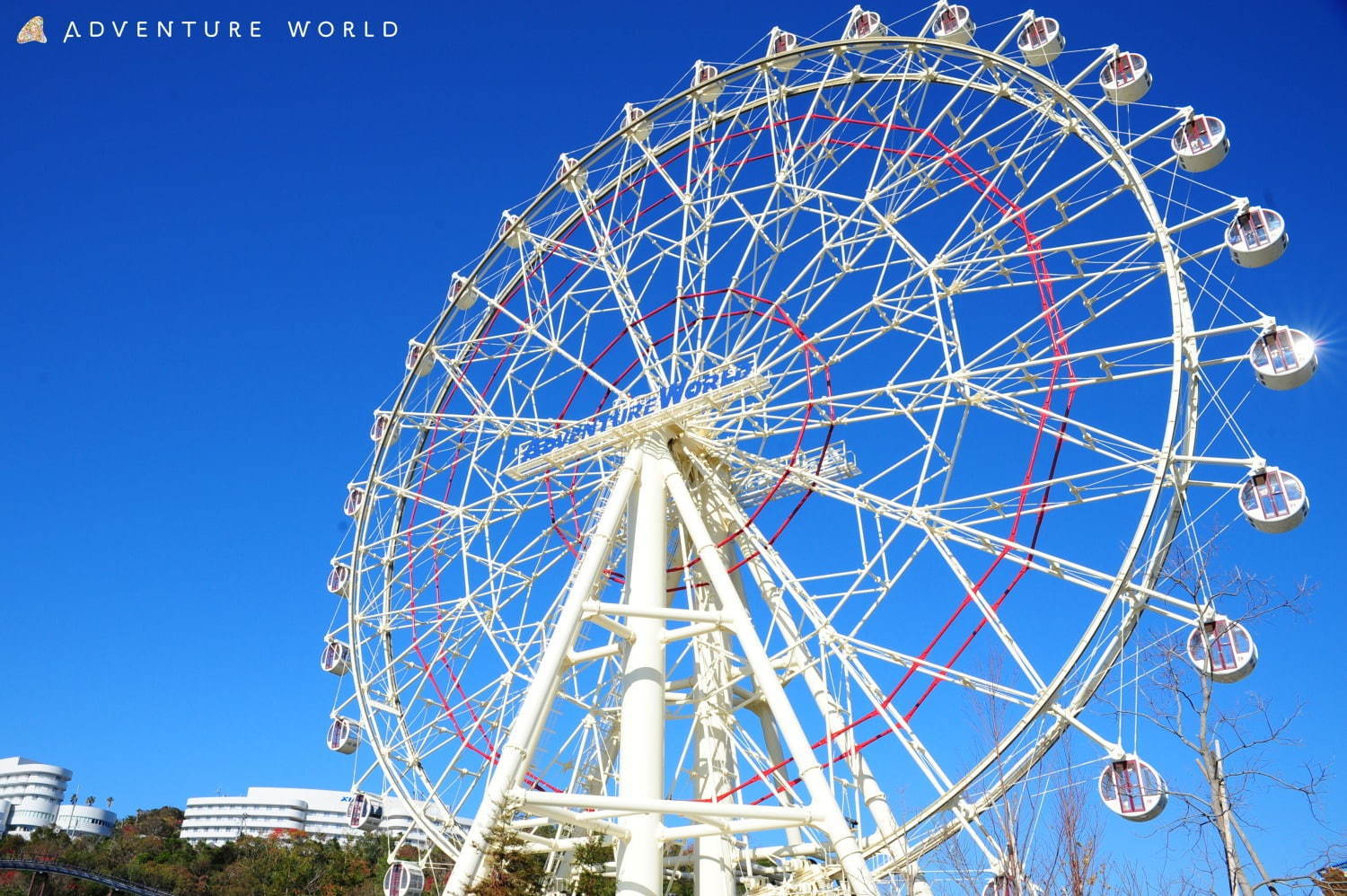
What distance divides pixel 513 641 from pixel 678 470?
481cm

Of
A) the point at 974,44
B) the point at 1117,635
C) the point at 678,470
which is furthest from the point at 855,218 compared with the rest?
the point at 1117,635

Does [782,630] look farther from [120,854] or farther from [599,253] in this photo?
[120,854]

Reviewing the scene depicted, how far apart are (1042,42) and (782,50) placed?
5405 mm

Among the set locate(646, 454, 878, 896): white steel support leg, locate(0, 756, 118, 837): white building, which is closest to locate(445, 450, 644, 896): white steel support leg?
locate(646, 454, 878, 896): white steel support leg

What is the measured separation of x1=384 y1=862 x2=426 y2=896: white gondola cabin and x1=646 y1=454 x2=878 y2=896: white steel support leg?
948 centimetres

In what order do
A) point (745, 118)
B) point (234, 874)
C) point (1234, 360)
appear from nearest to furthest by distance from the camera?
point (1234, 360) < point (745, 118) < point (234, 874)

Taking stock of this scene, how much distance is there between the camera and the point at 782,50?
22.5m

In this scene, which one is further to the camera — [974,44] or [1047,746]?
[974,44]

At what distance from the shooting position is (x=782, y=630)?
61.0 feet

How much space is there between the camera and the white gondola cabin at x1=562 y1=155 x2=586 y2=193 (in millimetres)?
24984

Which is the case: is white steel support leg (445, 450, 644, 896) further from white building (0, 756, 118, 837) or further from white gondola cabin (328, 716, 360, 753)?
white building (0, 756, 118, 837)

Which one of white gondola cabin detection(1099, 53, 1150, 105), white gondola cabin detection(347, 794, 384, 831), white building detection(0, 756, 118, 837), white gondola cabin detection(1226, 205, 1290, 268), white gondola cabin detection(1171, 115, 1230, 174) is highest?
white building detection(0, 756, 118, 837)

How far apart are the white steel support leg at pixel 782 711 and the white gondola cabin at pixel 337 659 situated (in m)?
10.2

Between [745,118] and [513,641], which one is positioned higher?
[745,118]
